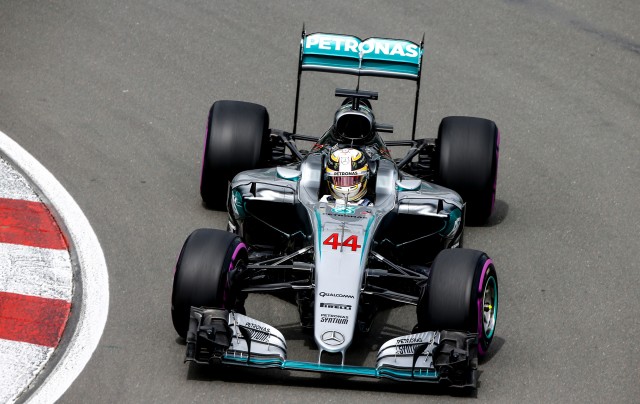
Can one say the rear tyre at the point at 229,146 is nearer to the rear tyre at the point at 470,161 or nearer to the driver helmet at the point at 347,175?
the driver helmet at the point at 347,175

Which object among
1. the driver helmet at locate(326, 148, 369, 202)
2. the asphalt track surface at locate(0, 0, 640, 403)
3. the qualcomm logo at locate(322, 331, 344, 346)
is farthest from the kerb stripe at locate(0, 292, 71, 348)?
the driver helmet at locate(326, 148, 369, 202)

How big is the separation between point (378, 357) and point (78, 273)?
312cm

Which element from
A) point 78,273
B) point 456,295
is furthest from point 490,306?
point 78,273

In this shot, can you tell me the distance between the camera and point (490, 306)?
11.3 metres

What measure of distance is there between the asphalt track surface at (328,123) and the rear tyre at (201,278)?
1.67 ft

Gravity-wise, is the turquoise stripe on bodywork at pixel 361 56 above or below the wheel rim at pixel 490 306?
above

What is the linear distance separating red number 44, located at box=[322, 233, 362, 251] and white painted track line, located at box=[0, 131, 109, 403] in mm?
1961

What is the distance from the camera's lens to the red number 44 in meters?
11.1

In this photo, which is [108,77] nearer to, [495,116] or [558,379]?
[495,116]

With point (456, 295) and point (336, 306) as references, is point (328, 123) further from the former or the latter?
point (456, 295)

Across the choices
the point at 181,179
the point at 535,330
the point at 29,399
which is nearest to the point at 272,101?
the point at 181,179

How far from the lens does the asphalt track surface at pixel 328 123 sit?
11.0 meters

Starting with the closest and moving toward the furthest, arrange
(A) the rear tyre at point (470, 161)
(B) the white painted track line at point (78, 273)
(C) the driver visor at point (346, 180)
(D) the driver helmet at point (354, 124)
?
1. (B) the white painted track line at point (78, 273)
2. (C) the driver visor at point (346, 180)
3. (D) the driver helmet at point (354, 124)
4. (A) the rear tyre at point (470, 161)

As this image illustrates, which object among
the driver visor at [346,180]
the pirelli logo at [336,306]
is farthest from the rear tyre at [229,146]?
the pirelli logo at [336,306]
